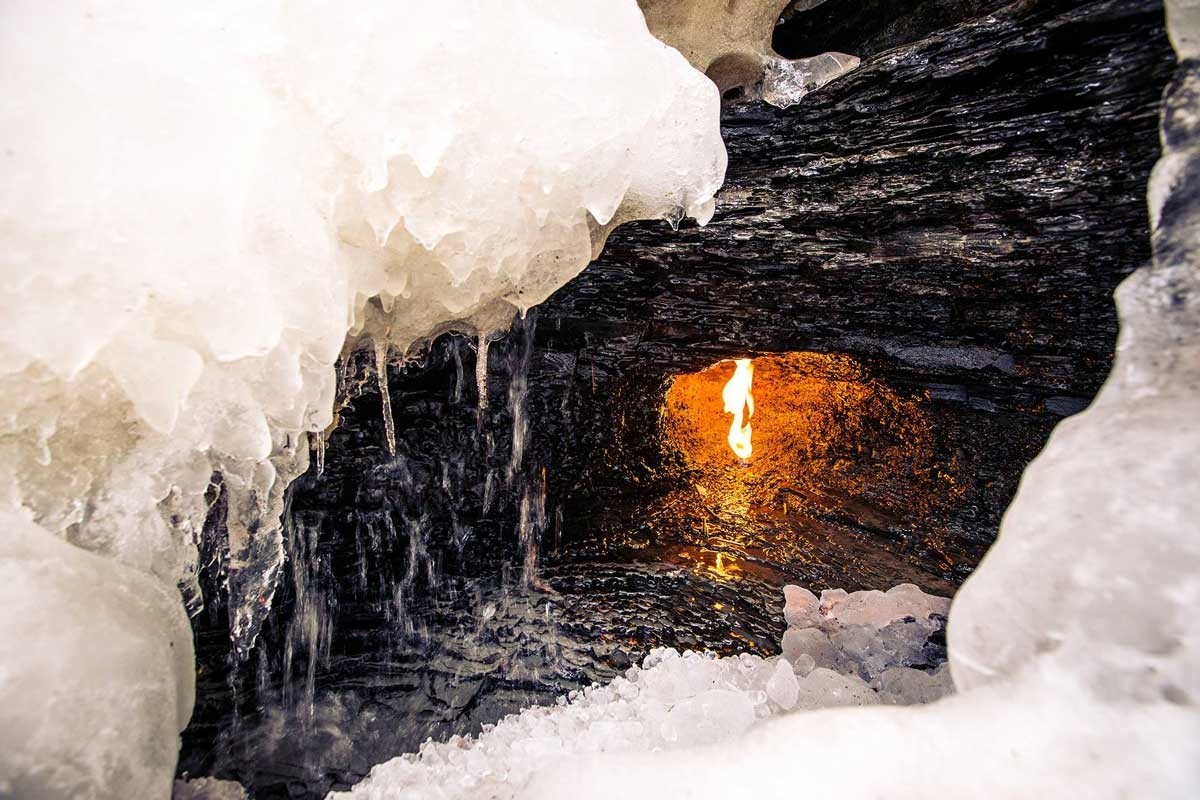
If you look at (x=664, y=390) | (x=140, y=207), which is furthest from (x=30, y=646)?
(x=664, y=390)

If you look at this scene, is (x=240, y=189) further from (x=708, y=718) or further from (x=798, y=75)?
(x=708, y=718)

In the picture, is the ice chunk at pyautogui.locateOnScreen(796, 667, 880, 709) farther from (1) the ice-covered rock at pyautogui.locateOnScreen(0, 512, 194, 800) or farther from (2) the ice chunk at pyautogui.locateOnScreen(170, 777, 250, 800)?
(2) the ice chunk at pyautogui.locateOnScreen(170, 777, 250, 800)

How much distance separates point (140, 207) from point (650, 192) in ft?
5.61

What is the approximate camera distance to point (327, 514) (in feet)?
15.2

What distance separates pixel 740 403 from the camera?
272 inches

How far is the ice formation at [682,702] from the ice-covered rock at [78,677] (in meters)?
1.40

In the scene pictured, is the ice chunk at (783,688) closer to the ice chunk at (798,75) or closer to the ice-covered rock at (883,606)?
the ice-covered rock at (883,606)

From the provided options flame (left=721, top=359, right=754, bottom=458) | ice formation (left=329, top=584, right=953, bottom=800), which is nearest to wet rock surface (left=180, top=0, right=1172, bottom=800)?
ice formation (left=329, top=584, right=953, bottom=800)

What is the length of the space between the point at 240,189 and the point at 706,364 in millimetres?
3836

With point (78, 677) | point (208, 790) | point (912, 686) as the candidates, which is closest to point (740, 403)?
point (912, 686)

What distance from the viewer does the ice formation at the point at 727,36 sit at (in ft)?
10.2

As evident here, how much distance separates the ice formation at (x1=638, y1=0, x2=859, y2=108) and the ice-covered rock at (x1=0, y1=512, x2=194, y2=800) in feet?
11.0

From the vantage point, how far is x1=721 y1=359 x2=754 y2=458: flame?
22.4 ft

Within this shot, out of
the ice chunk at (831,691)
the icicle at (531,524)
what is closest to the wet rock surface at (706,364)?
the icicle at (531,524)
